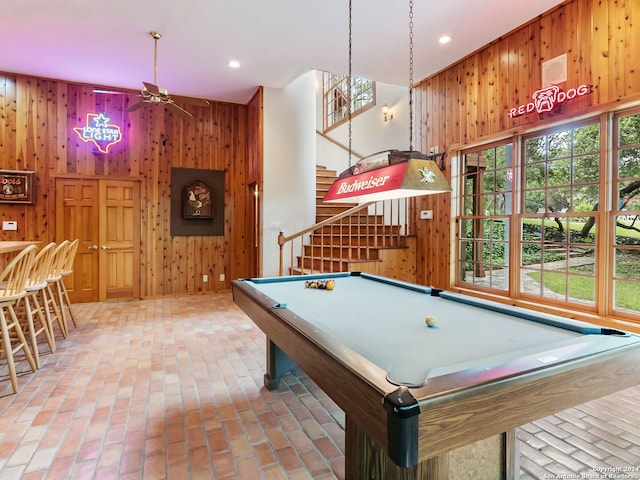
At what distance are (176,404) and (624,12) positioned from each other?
16.3 ft

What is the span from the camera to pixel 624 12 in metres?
3.13

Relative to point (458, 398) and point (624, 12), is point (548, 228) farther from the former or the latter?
point (458, 398)

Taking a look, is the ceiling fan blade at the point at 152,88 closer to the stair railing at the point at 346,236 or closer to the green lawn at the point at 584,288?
the stair railing at the point at 346,236

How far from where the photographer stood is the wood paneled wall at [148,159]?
5.39 meters

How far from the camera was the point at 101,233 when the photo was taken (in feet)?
19.1

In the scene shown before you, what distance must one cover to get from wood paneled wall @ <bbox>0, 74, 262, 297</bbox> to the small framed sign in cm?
12

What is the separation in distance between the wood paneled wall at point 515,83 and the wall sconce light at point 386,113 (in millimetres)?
1290

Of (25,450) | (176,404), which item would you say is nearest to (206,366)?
(176,404)

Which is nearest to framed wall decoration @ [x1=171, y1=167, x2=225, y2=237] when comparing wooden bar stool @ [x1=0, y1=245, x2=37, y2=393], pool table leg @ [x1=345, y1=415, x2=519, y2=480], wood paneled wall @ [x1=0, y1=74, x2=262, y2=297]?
wood paneled wall @ [x1=0, y1=74, x2=262, y2=297]

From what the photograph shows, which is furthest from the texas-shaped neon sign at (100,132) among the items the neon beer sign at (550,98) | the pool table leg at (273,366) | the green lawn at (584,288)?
the green lawn at (584,288)

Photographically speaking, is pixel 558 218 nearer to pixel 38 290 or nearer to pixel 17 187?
pixel 38 290

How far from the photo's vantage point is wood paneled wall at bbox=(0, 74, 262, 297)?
539 centimetres

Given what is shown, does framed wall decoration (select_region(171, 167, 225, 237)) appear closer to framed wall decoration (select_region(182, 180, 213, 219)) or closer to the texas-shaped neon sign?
framed wall decoration (select_region(182, 180, 213, 219))

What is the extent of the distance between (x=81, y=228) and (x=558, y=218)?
6711 millimetres
